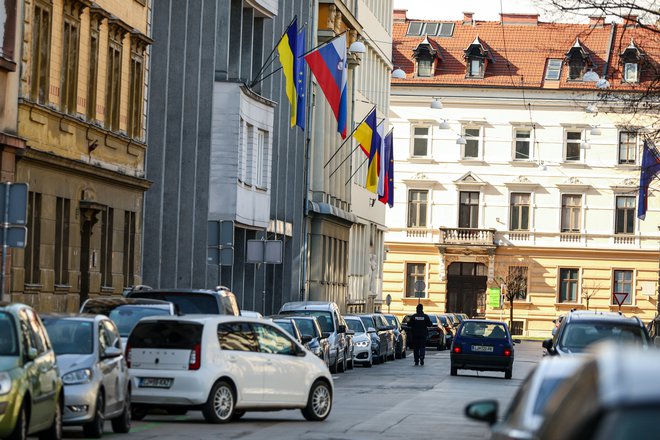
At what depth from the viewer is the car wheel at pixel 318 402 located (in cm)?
2286

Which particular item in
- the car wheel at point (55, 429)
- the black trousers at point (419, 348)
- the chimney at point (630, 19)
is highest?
the chimney at point (630, 19)

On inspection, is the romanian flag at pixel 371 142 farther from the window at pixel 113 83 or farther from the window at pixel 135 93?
the window at pixel 113 83

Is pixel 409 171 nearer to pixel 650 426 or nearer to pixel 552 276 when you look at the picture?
pixel 552 276

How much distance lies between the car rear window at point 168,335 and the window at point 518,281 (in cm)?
7128

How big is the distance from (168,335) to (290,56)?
23.4 metres

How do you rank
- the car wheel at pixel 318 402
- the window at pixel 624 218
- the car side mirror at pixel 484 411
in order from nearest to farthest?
1. the car side mirror at pixel 484 411
2. the car wheel at pixel 318 402
3. the window at pixel 624 218

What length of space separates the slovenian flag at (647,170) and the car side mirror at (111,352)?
1926cm

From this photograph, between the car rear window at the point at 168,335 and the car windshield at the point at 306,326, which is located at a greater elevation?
the car rear window at the point at 168,335

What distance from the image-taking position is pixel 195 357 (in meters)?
21.1

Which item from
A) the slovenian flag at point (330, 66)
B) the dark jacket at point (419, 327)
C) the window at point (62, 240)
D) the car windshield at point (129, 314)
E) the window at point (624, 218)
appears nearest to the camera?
the car windshield at point (129, 314)

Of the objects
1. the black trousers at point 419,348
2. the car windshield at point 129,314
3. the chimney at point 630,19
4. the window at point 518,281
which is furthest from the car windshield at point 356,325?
the window at point 518,281

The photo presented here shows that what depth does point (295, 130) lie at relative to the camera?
5941cm

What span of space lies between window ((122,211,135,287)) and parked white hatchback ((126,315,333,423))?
16.2 meters

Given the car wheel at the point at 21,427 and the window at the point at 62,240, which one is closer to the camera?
the car wheel at the point at 21,427
